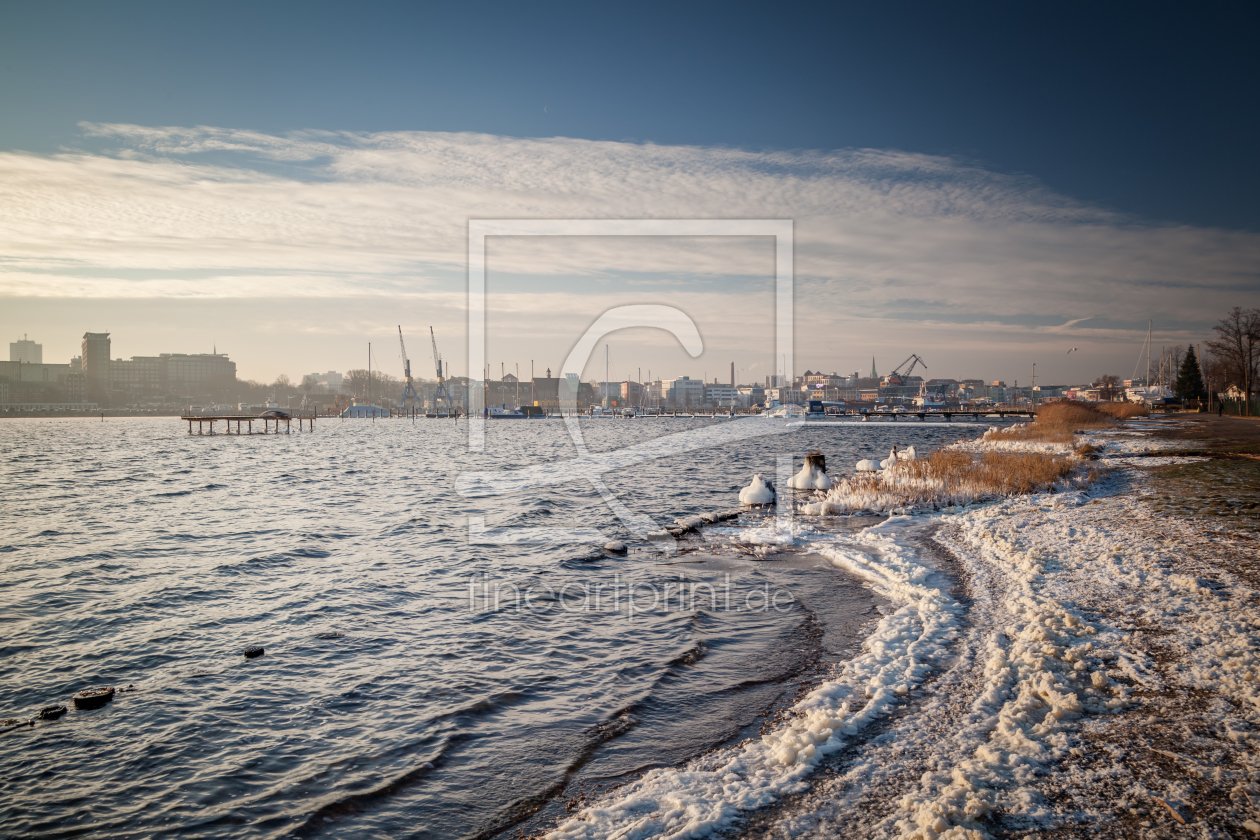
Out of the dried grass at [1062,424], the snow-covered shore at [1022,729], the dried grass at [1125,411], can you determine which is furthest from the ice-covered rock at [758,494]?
the dried grass at [1125,411]

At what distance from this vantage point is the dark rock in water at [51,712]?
8523 millimetres

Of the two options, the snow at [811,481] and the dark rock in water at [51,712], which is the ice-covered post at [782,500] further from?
the dark rock in water at [51,712]

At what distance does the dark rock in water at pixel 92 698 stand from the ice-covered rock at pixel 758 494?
67.3 feet

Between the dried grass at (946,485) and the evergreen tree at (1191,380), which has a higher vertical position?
the evergreen tree at (1191,380)

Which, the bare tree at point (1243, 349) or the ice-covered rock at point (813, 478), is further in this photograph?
the bare tree at point (1243, 349)

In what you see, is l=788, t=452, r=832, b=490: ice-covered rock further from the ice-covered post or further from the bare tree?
the bare tree

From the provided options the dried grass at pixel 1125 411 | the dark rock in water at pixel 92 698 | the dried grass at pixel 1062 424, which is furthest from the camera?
the dried grass at pixel 1125 411

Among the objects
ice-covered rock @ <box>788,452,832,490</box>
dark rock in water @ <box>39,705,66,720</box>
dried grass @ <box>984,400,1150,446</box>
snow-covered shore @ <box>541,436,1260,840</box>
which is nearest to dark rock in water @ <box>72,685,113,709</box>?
dark rock in water @ <box>39,705,66,720</box>

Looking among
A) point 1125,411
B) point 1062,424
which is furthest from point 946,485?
point 1125,411

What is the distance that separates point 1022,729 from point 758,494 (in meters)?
19.5

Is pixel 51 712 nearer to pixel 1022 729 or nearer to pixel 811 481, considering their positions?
pixel 1022 729

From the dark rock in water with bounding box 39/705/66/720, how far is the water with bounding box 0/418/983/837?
1.01 feet

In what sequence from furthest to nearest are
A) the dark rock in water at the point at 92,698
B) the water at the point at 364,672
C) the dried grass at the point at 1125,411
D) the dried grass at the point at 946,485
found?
the dried grass at the point at 1125,411 < the dried grass at the point at 946,485 < the dark rock in water at the point at 92,698 < the water at the point at 364,672

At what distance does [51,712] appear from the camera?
8570mm
